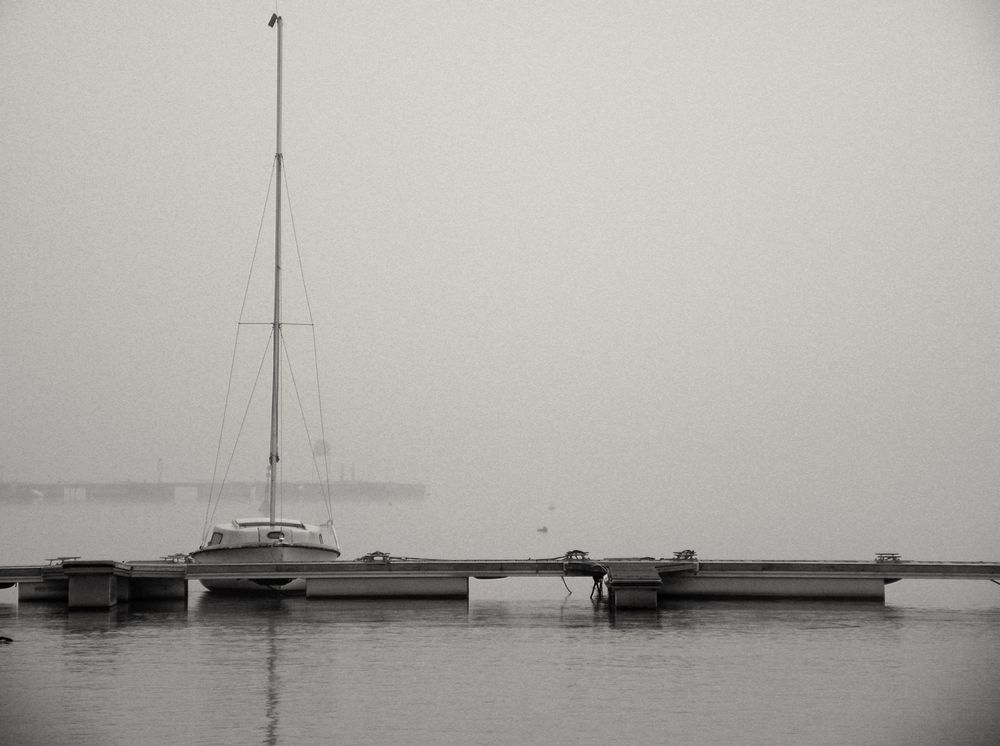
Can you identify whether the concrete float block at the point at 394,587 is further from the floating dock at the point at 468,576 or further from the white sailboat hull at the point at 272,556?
the white sailboat hull at the point at 272,556

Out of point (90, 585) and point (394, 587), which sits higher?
point (90, 585)

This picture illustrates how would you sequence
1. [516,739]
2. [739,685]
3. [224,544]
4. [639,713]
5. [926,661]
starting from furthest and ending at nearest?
[224,544], [926,661], [739,685], [639,713], [516,739]

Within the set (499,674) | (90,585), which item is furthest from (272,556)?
(499,674)

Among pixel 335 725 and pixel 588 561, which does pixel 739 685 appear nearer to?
pixel 335 725

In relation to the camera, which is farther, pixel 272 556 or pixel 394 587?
pixel 272 556

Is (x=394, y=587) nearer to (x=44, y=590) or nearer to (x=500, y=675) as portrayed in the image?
(x=44, y=590)

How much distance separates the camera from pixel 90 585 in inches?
1236

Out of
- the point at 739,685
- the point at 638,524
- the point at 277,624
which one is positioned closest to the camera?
the point at 739,685

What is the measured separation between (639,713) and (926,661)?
7778mm

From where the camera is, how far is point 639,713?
17.8 m

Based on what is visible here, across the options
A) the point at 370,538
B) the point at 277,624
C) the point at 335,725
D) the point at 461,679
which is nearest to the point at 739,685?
the point at 461,679

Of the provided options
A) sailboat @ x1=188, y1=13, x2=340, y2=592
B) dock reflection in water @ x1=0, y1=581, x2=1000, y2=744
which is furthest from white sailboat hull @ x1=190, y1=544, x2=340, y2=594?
dock reflection in water @ x1=0, y1=581, x2=1000, y2=744

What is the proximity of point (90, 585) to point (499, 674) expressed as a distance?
1430cm

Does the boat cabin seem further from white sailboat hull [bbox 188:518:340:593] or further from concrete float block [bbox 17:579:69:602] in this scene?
concrete float block [bbox 17:579:69:602]
